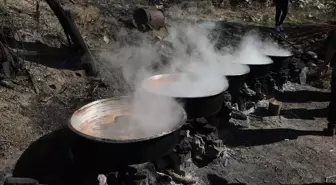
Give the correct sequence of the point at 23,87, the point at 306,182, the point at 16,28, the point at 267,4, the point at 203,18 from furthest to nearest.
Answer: the point at 267,4, the point at 203,18, the point at 16,28, the point at 23,87, the point at 306,182

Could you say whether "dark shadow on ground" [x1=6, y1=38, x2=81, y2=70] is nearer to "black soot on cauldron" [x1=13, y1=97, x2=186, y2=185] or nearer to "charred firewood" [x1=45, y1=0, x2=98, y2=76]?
"charred firewood" [x1=45, y1=0, x2=98, y2=76]

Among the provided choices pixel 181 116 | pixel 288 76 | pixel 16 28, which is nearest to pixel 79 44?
pixel 16 28

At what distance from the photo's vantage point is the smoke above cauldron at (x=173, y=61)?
5.42m

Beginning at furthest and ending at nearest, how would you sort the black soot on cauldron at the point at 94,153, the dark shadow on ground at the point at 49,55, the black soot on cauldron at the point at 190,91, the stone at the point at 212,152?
the dark shadow on ground at the point at 49,55 < the stone at the point at 212,152 < the black soot on cauldron at the point at 190,91 < the black soot on cauldron at the point at 94,153

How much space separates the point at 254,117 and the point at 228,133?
0.95m

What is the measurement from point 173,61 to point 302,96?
3284 millimetres

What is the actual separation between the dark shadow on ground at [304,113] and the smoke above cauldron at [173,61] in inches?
47.6

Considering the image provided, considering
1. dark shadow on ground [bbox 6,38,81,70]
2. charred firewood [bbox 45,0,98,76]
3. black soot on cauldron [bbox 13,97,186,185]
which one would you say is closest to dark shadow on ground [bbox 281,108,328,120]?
black soot on cauldron [bbox 13,97,186,185]

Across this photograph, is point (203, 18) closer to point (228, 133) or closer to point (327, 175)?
point (228, 133)

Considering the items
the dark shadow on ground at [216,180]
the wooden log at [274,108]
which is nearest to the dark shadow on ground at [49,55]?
the dark shadow on ground at [216,180]

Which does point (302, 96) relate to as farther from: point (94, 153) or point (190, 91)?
point (94, 153)

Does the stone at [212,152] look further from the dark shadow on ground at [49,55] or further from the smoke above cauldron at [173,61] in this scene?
the dark shadow on ground at [49,55]

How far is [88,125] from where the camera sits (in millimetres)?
5090

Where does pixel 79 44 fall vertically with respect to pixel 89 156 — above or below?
above
